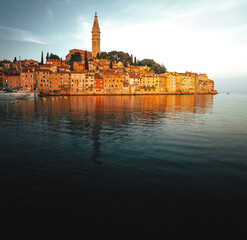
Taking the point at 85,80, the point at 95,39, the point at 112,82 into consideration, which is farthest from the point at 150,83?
the point at 95,39

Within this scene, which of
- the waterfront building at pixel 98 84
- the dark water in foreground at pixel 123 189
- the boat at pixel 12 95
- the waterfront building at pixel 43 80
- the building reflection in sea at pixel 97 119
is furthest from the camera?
the waterfront building at pixel 98 84

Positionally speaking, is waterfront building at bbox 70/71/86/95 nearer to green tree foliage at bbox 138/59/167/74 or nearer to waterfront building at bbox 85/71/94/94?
waterfront building at bbox 85/71/94/94

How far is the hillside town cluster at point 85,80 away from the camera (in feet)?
272

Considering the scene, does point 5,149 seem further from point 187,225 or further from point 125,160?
point 187,225

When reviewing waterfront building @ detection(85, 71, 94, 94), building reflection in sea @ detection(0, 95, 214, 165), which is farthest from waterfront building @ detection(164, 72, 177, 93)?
building reflection in sea @ detection(0, 95, 214, 165)

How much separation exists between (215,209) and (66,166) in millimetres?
5171

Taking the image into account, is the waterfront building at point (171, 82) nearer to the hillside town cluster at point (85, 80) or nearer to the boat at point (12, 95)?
the hillside town cluster at point (85, 80)

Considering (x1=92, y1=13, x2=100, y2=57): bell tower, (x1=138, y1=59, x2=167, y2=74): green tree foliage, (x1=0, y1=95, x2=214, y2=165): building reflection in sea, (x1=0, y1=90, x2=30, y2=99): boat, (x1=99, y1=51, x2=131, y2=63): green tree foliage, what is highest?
(x1=92, y1=13, x2=100, y2=57): bell tower

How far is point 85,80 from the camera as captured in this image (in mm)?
94125

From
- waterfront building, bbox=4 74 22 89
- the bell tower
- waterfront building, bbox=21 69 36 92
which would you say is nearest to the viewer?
waterfront building, bbox=4 74 22 89

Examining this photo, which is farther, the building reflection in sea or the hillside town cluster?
the hillside town cluster

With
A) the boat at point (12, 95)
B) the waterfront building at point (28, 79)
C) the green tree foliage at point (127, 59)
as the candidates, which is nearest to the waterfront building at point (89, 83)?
the waterfront building at point (28, 79)

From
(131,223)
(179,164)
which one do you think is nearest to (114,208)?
(131,223)

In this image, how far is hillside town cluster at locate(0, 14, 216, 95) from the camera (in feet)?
272
